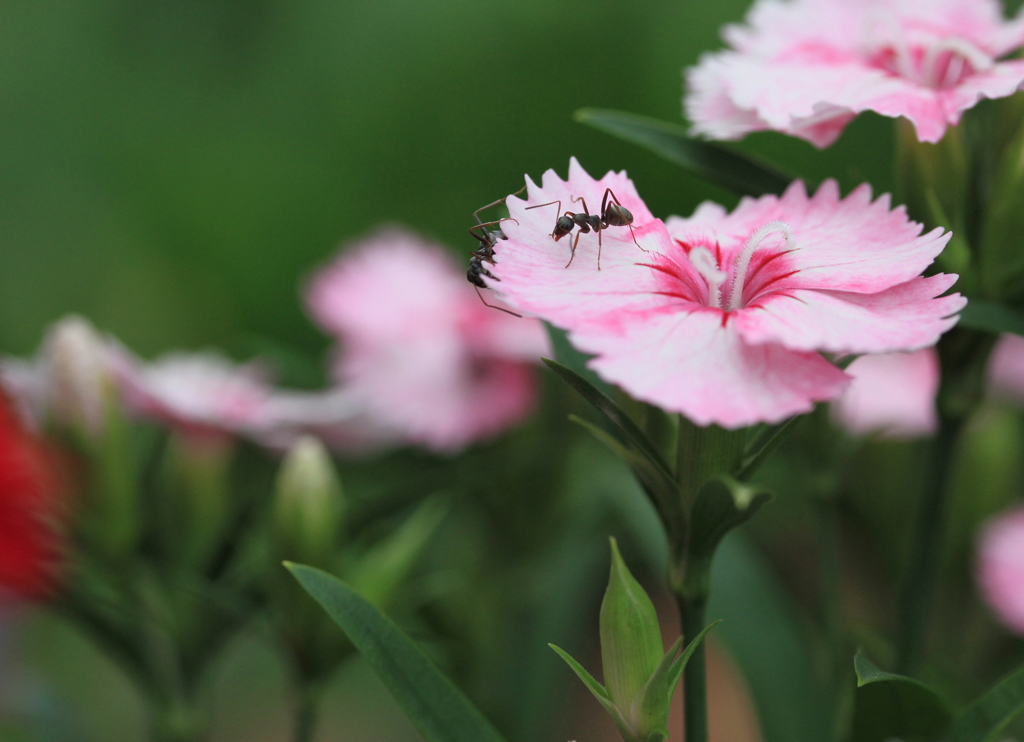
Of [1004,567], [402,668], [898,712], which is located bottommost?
[1004,567]

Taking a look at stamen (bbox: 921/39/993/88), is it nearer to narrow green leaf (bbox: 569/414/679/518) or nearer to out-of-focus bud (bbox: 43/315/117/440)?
narrow green leaf (bbox: 569/414/679/518)

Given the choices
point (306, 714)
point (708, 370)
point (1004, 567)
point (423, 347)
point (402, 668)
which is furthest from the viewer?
point (423, 347)

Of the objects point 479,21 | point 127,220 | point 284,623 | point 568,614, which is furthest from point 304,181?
point 284,623

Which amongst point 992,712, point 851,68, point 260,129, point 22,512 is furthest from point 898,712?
point 260,129

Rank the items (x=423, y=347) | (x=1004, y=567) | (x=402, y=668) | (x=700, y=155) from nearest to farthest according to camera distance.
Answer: (x=402, y=668)
(x=700, y=155)
(x=1004, y=567)
(x=423, y=347)

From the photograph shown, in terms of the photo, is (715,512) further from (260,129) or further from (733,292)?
(260,129)

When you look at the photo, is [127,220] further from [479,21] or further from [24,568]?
[24,568]

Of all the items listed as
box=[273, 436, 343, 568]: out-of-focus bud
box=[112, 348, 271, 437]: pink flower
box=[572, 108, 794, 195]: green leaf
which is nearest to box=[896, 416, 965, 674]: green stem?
box=[572, 108, 794, 195]: green leaf

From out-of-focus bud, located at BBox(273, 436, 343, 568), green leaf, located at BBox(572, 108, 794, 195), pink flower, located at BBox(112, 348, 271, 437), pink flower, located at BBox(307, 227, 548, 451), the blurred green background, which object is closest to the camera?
green leaf, located at BBox(572, 108, 794, 195)
